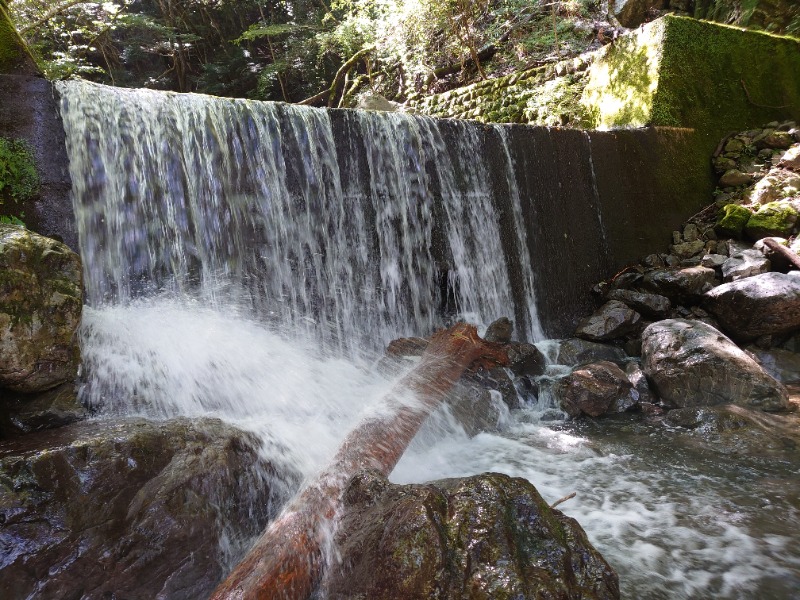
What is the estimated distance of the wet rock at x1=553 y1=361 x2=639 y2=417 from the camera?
4621 millimetres

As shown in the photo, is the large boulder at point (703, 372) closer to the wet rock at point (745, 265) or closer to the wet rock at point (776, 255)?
the wet rock at point (745, 265)

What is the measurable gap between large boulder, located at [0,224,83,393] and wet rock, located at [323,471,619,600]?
2250mm

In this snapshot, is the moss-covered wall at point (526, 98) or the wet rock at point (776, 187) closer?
the wet rock at point (776, 187)

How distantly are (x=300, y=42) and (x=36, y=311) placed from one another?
1702 centimetres

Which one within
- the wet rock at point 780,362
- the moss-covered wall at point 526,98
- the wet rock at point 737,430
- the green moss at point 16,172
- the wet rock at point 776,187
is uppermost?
the moss-covered wall at point 526,98

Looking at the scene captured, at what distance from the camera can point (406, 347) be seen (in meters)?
5.20

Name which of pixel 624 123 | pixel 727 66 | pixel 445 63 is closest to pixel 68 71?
pixel 445 63

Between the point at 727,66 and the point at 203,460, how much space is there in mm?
10472

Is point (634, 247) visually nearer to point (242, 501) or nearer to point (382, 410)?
point (382, 410)

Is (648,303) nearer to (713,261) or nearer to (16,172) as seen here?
(713,261)

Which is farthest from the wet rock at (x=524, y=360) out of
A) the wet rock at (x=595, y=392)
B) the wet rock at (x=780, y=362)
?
the wet rock at (x=780, y=362)

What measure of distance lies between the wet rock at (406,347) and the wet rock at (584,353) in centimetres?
197

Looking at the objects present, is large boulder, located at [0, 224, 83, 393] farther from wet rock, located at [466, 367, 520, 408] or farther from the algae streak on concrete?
the algae streak on concrete

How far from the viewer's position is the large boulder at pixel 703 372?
14.3 feet
